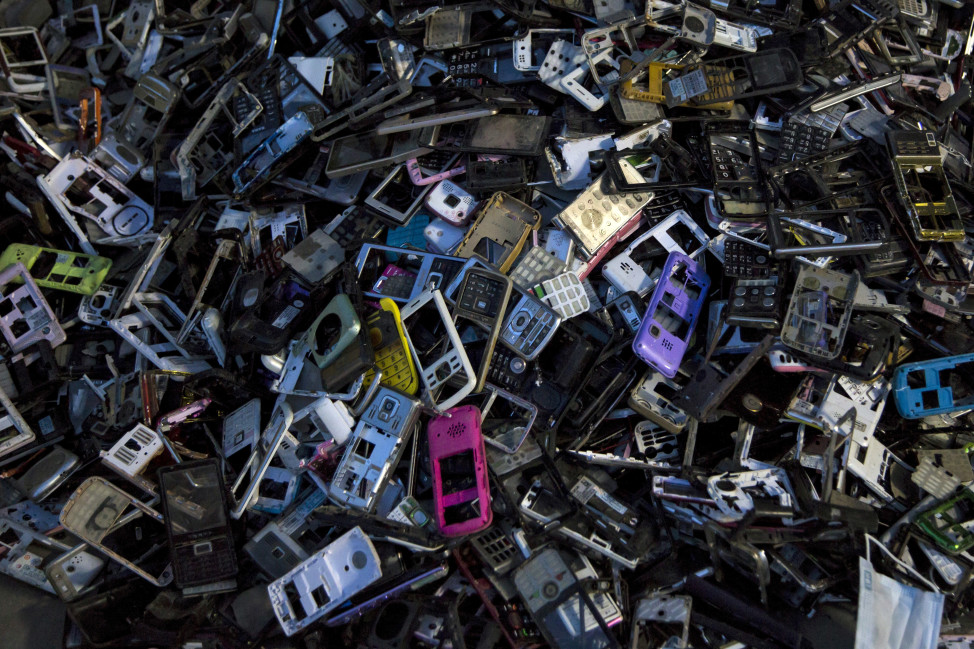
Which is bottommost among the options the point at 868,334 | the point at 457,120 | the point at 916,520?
the point at 916,520

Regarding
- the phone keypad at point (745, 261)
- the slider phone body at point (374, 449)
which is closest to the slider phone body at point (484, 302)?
the slider phone body at point (374, 449)

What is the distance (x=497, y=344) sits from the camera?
8055 millimetres

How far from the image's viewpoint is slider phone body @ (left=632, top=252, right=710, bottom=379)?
7656 mm

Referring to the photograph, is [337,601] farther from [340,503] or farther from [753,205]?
[753,205]

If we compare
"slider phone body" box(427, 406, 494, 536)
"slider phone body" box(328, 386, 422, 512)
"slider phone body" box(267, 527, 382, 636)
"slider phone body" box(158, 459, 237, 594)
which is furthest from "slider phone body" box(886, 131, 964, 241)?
"slider phone body" box(158, 459, 237, 594)

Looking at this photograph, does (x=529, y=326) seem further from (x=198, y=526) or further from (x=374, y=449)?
(x=198, y=526)

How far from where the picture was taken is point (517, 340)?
790cm

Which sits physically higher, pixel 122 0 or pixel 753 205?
pixel 122 0

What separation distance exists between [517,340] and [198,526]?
3726 mm

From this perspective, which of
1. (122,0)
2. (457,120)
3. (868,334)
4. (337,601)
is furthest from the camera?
(122,0)

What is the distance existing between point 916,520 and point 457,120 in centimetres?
643

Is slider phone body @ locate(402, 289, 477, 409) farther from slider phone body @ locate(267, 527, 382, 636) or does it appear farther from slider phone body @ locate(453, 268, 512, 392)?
slider phone body @ locate(267, 527, 382, 636)

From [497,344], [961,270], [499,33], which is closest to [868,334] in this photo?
[961,270]

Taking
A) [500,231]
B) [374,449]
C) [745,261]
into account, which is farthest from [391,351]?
[745,261]
